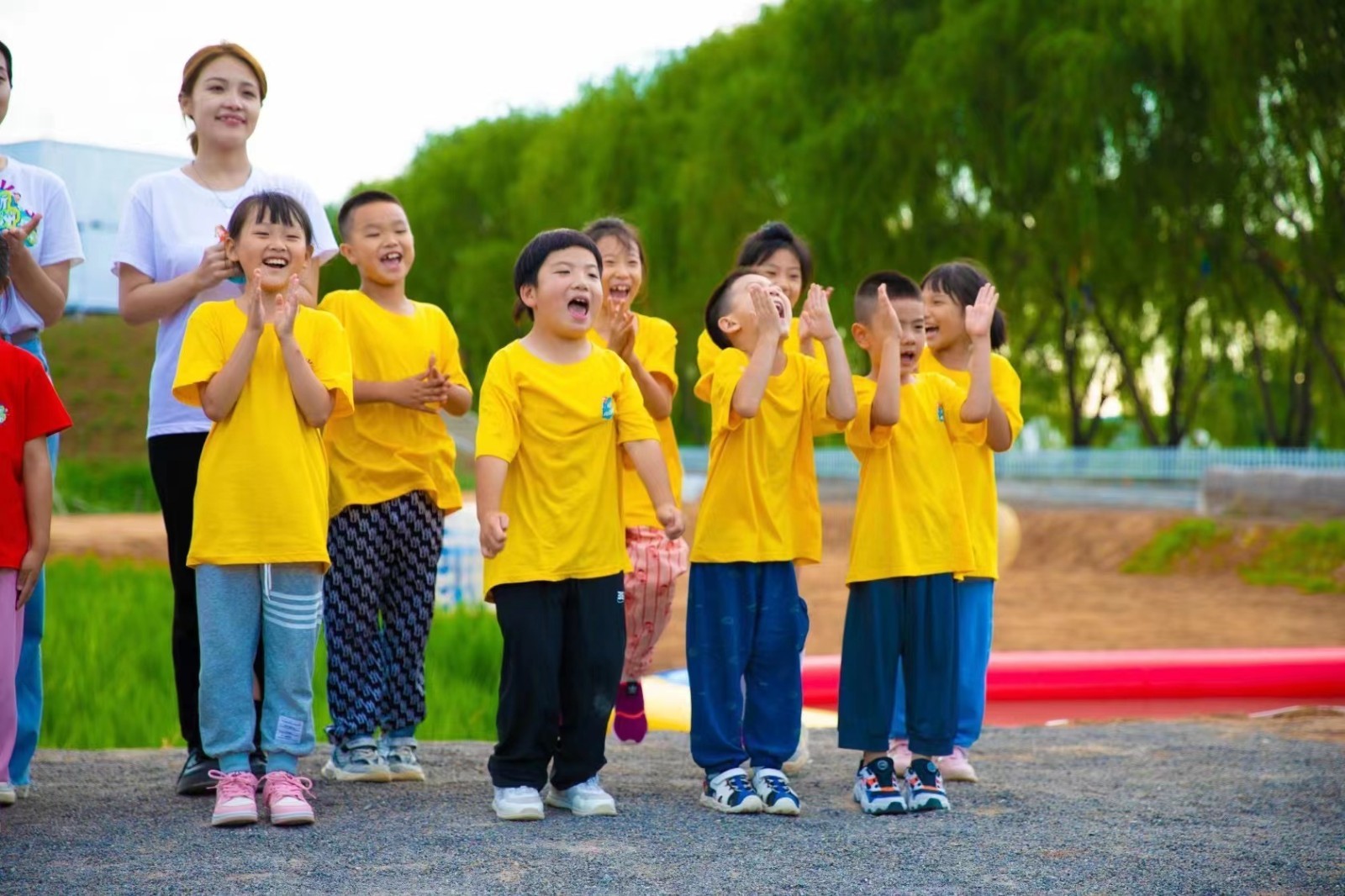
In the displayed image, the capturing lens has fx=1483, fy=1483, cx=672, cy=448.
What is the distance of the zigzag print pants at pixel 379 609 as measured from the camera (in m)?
4.13

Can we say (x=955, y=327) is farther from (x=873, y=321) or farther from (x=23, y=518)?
(x=23, y=518)

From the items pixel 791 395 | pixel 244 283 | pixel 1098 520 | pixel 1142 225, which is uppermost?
pixel 1142 225

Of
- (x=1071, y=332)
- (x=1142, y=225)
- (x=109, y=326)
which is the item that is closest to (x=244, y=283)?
(x=1142, y=225)

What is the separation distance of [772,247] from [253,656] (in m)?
1.97

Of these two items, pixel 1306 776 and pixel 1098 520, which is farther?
pixel 1098 520

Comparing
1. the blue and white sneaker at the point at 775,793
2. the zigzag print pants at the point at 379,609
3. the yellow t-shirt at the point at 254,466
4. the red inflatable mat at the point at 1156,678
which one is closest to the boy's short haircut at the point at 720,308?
the zigzag print pants at the point at 379,609

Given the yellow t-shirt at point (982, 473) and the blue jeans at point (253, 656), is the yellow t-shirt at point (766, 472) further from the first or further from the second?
the blue jeans at point (253, 656)

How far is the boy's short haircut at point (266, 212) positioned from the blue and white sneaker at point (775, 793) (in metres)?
1.87

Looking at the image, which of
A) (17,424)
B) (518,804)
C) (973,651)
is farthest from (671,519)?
(17,424)

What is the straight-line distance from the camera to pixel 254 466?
3.69m

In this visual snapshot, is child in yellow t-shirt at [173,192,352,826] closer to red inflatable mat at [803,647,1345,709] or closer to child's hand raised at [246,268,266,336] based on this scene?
child's hand raised at [246,268,266,336]

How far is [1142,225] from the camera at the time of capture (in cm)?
1834

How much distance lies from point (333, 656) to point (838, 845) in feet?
5.02

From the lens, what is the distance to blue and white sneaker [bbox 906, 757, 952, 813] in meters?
3.96
